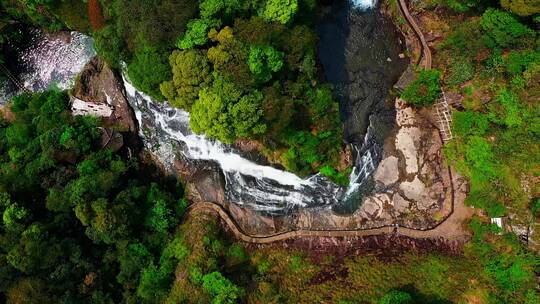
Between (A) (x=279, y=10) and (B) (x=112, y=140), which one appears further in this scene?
(B) (x=112, y=140)

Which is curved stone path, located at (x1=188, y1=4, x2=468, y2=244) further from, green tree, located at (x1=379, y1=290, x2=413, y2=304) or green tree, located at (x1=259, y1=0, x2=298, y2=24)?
green tree, located at (x1=259, y1=0, x2=298, y2=24)

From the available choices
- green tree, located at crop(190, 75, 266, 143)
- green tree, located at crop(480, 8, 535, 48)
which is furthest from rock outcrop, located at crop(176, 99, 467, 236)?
green tree, located at crop(190, 75, 266, 143)

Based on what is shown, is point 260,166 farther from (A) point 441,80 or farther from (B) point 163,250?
(A) point 441,80

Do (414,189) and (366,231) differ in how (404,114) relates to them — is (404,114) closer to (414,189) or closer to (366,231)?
(414,189)

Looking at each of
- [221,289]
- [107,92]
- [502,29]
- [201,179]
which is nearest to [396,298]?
[221,289]

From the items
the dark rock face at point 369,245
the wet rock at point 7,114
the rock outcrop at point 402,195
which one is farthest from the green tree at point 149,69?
the dark rock face at point 369,245

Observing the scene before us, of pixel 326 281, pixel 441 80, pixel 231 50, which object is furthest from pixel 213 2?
pixel 326 281
